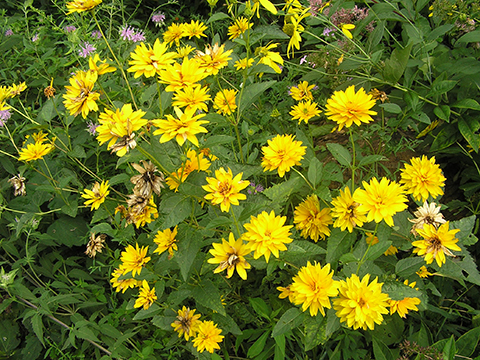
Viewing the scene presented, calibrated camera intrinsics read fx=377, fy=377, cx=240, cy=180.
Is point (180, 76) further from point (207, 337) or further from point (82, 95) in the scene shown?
point (207, 337)

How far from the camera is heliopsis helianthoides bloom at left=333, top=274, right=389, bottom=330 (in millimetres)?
1121

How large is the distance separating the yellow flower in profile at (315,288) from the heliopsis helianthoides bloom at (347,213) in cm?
22

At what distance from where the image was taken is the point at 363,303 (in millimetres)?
1136

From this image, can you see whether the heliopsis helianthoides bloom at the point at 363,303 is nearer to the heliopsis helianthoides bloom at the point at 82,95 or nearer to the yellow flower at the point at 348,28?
the heliopsis helianthoides bloom at the point at 82,95

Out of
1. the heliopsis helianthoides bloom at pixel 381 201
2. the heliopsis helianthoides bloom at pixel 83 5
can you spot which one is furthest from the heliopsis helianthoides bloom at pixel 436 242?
the heliopsis helianthoides bloom at pixel 83 5

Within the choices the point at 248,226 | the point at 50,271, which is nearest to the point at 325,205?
the point at 248,226

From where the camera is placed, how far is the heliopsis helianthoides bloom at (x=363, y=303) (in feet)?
3.68

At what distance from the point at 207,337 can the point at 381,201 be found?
34.4 inches

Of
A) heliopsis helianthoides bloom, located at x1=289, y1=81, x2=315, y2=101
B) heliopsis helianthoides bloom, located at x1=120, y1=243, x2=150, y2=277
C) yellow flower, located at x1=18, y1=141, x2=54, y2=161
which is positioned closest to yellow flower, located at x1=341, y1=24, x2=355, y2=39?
heliopsis helianthoides bloom, located at x1=289, y1=81, x2=315, y2=101

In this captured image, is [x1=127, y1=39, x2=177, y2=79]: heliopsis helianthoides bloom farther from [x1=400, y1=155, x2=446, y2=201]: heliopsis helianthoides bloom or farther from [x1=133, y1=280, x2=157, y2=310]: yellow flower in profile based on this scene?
[x1=400, y1=155, x2=446, y2=201]: heliopsis helianthoides bloom

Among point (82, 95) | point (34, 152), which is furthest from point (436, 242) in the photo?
point (34, 152)

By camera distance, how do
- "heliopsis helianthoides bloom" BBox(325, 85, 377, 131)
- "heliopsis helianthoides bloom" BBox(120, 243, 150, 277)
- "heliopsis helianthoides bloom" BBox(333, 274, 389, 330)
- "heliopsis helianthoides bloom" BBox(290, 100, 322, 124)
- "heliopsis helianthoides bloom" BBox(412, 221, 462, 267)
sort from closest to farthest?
"heliopsis helianthoides bloom" BBox(333, 274, 389, 330) < "heliopsis helianthoides bloom" BBox(412, 221, 462, 267) < "heliopsis helianthoides bloom" BBox(325, 85, 377, 131) < "heliopsis helianthoides bloom" BBox(120, 243, 150, 277) < "heliopsis helianthoides bloom" BBox(290, 100, 322, 124)

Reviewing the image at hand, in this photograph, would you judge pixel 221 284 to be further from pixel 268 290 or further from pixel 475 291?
pixel 475 291

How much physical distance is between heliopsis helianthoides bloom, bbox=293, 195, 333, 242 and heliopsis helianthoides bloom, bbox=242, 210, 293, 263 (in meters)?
0.40
